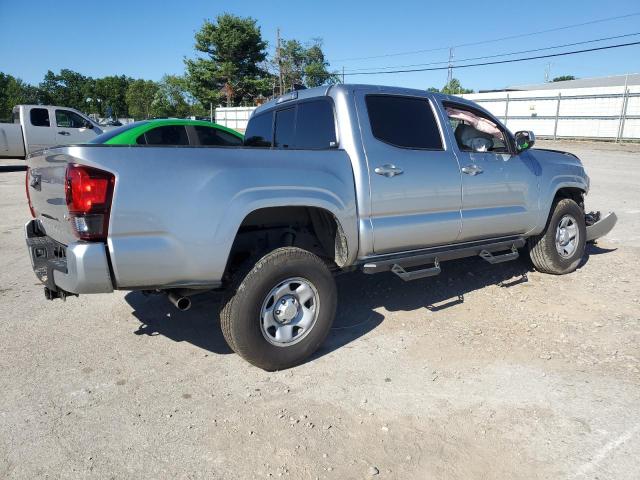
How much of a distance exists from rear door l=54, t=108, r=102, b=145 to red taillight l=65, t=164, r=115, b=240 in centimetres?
1560

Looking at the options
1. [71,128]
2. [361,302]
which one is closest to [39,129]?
[71,128]

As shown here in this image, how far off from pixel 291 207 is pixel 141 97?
294 ft

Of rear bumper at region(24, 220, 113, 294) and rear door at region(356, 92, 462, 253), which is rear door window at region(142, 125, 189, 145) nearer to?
rear door at region(356, 92, 462, 253)

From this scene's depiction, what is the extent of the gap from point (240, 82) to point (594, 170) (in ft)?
125

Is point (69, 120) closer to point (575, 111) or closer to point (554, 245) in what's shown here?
point (554, 245)

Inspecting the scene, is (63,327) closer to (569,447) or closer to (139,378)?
(139,378)

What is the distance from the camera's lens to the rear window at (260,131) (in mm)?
4859

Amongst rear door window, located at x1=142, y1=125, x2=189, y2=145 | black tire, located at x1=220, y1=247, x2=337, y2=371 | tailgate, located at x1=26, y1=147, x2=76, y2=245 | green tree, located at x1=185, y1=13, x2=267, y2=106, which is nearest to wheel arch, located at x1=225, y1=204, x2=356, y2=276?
black tire, located at x1=220, y1=247, x2=337, y2=371

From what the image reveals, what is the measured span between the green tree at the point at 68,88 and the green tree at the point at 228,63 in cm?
5619

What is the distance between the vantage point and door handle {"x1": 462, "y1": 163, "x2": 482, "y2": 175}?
4.30m

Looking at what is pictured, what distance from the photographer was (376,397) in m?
3.08

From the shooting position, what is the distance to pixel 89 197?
8.81 ft

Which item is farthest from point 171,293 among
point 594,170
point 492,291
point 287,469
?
point 594,170

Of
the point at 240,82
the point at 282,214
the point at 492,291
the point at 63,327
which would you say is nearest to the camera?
the point at 282,214
